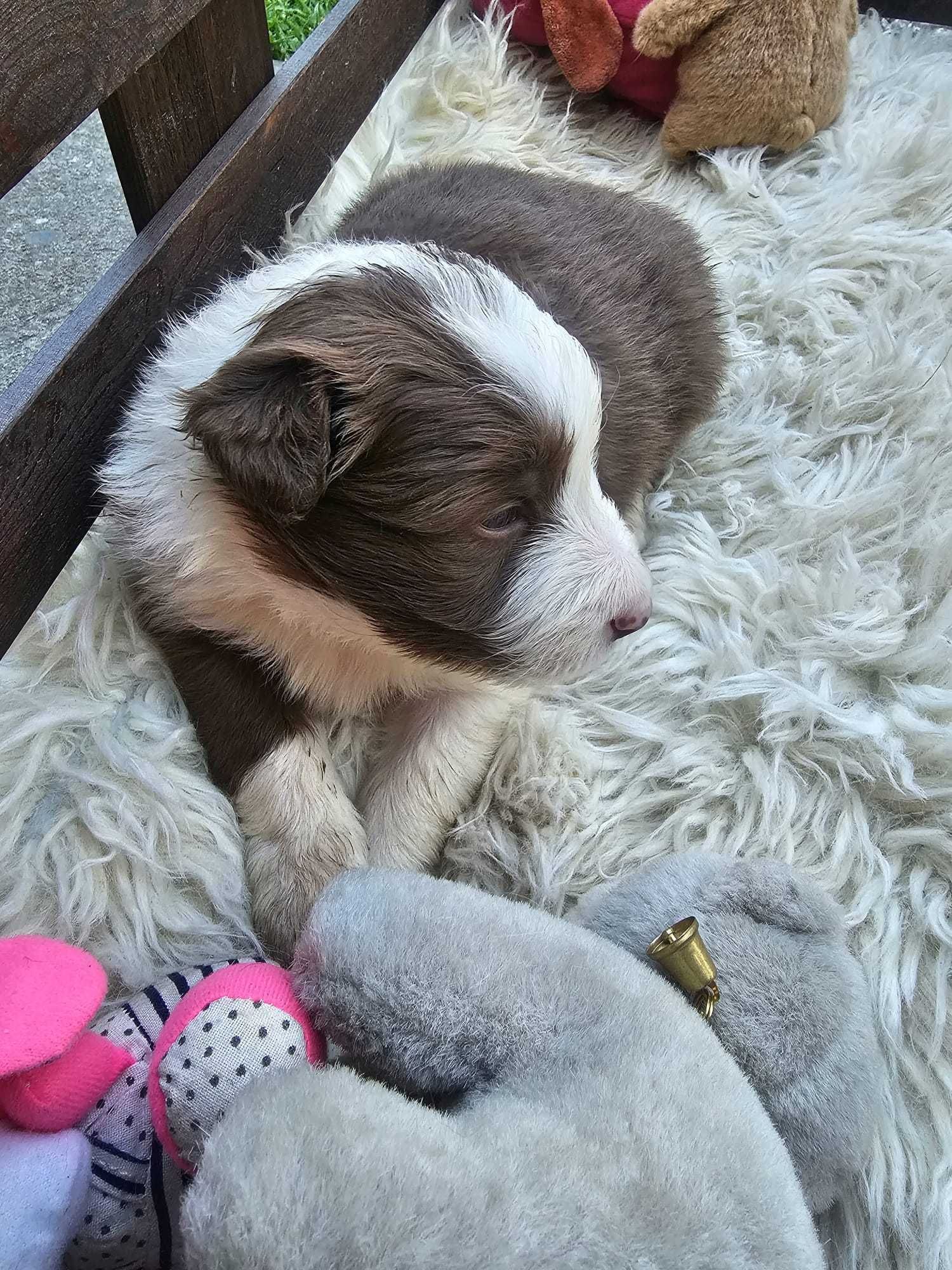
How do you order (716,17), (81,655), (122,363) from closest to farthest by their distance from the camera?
(81,655), (122,363), (716,17)

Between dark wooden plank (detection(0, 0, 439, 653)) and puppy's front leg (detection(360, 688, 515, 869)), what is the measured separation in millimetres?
744

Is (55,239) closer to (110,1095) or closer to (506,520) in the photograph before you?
(506,520)

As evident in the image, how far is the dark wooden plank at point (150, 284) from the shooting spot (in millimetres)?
1702

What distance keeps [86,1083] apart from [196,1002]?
164 millimetres

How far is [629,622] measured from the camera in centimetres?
160

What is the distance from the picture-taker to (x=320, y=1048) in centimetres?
125

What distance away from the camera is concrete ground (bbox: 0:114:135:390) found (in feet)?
9.95

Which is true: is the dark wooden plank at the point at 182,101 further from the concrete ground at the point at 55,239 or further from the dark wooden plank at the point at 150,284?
the concrete ground at the point at 55,239

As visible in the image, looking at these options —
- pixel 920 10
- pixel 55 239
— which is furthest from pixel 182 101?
pixel 920 10

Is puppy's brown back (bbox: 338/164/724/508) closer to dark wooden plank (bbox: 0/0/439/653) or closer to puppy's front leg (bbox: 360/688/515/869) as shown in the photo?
dark wooden plank (bbox: 0/0/439/653)

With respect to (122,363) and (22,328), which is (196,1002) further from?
(22,328)

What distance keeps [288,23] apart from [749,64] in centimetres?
178

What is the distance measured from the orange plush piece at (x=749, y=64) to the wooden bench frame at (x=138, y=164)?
97 centimetres

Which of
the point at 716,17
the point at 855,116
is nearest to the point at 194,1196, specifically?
the point at 716,17
